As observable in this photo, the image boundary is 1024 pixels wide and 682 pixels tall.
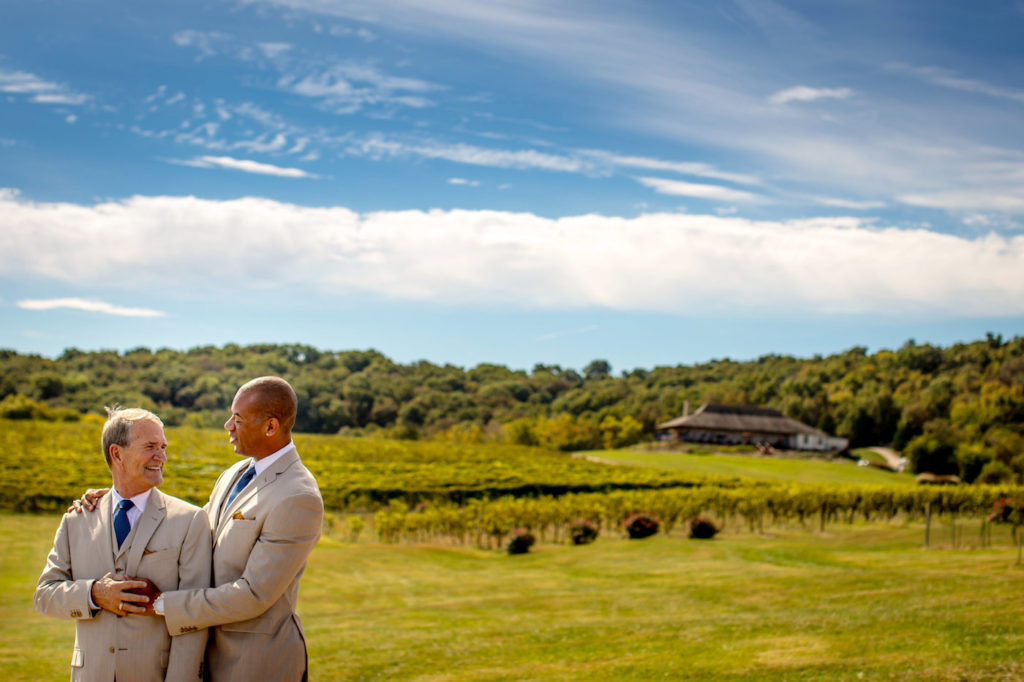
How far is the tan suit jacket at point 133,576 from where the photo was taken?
10.5ft

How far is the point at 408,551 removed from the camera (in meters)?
22.6

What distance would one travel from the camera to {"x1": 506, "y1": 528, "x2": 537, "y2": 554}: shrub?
2278 centimetres

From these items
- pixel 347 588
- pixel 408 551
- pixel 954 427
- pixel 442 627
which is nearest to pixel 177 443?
pixel 408 551

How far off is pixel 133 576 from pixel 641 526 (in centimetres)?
2195

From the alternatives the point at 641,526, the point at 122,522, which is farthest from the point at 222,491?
the point at 641,526

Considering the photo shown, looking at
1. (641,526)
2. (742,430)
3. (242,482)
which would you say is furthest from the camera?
(742,430)

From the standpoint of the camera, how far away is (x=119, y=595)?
3117mm

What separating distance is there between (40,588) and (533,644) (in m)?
7.88

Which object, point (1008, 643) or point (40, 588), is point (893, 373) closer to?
point (1008, 643)

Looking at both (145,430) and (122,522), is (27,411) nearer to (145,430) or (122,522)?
(122,522)

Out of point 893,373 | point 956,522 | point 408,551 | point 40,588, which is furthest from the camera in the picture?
point 893,373

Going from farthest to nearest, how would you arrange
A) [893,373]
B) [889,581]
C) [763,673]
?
[893,373] → [889,581] → [763,673]

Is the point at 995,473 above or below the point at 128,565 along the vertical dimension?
below

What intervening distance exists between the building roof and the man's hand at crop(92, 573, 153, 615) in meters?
66.7
